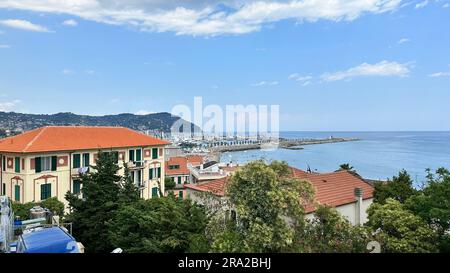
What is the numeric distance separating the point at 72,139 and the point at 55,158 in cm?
124

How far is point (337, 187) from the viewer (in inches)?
344

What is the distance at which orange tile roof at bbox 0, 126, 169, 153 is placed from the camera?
485 inches

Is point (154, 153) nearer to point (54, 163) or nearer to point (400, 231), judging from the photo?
point (54, 163)

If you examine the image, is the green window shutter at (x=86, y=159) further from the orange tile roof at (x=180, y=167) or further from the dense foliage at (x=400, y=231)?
the dense foliage at (x=400, y=231)

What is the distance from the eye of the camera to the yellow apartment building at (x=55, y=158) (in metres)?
12.0

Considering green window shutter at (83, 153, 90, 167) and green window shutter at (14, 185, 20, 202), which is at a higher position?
green window shutter at (83, 153, 90, 167)

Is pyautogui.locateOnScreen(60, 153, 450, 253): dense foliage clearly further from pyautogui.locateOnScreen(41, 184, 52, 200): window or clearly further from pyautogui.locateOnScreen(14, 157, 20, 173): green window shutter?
pyautogui.locateOnScreen(14, 157, 20, 173): green window shutter

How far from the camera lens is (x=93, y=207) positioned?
7543mm

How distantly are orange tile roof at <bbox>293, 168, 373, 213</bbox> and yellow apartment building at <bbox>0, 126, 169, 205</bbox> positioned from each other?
5819 mm

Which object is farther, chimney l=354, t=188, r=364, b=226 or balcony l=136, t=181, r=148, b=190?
balcony l=136, t=181, r=148, b=190

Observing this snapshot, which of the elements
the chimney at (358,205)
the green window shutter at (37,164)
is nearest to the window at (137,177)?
the green window shutter at (37,164)

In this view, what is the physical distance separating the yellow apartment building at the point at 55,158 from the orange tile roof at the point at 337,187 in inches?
229

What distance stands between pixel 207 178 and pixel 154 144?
11.8ft

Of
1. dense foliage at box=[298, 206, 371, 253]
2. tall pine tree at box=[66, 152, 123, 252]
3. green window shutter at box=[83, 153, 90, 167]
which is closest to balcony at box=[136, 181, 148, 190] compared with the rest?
green window shutter at box=[83, 153, 90, 167]
